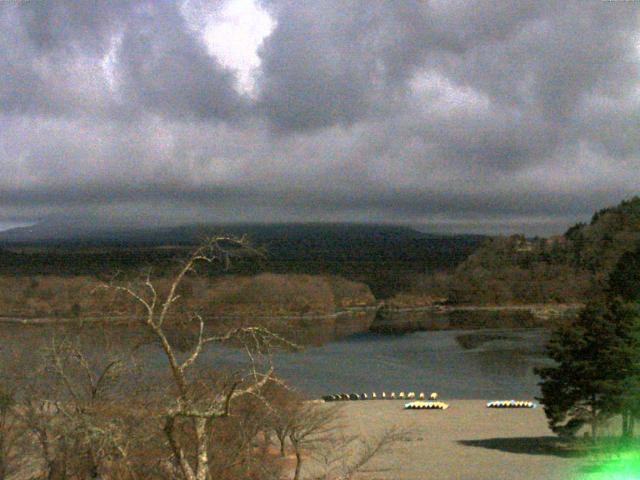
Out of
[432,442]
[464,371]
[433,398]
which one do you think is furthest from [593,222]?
[432,442]

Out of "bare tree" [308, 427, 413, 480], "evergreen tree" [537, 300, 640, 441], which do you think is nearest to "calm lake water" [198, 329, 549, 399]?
"bare tree" [308, 427, 413, 480]

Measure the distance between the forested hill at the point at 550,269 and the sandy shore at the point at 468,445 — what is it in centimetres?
5298

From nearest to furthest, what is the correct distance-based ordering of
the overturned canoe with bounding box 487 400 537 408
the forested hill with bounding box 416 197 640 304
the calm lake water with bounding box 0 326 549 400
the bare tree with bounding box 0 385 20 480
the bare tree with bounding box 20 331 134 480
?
the bare tree with bounding box 20 331 134 480, the bare tree with bounding box 0 385 20 480, the overturned canoe with bounding box 487 400 537 408, the calm lake water with bounding box 0 326 549 400, the forested hill with bounding box 416 197 640 304

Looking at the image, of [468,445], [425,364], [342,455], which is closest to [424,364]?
[425,364]

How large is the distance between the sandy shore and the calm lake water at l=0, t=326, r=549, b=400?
4.24 m

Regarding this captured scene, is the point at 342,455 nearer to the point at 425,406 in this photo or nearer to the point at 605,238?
the point at 425,406

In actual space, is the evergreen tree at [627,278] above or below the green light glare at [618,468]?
above

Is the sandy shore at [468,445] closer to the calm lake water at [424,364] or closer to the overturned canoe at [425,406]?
the overturned canoe at [425,406]

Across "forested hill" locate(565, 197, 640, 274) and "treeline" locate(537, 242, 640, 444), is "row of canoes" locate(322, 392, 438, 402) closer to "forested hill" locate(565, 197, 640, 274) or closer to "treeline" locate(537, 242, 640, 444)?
"treeline" locate(537, 242, 640, 444)

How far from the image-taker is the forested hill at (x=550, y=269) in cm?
8231

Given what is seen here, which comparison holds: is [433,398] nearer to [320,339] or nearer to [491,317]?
[320,339]

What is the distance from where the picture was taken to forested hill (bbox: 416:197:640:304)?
82.3 meters

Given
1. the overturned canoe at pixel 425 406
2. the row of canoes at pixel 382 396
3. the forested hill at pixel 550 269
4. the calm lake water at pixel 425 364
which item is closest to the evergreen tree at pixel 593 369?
the calm lake water at pixel 425 364

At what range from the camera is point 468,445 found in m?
20.9
